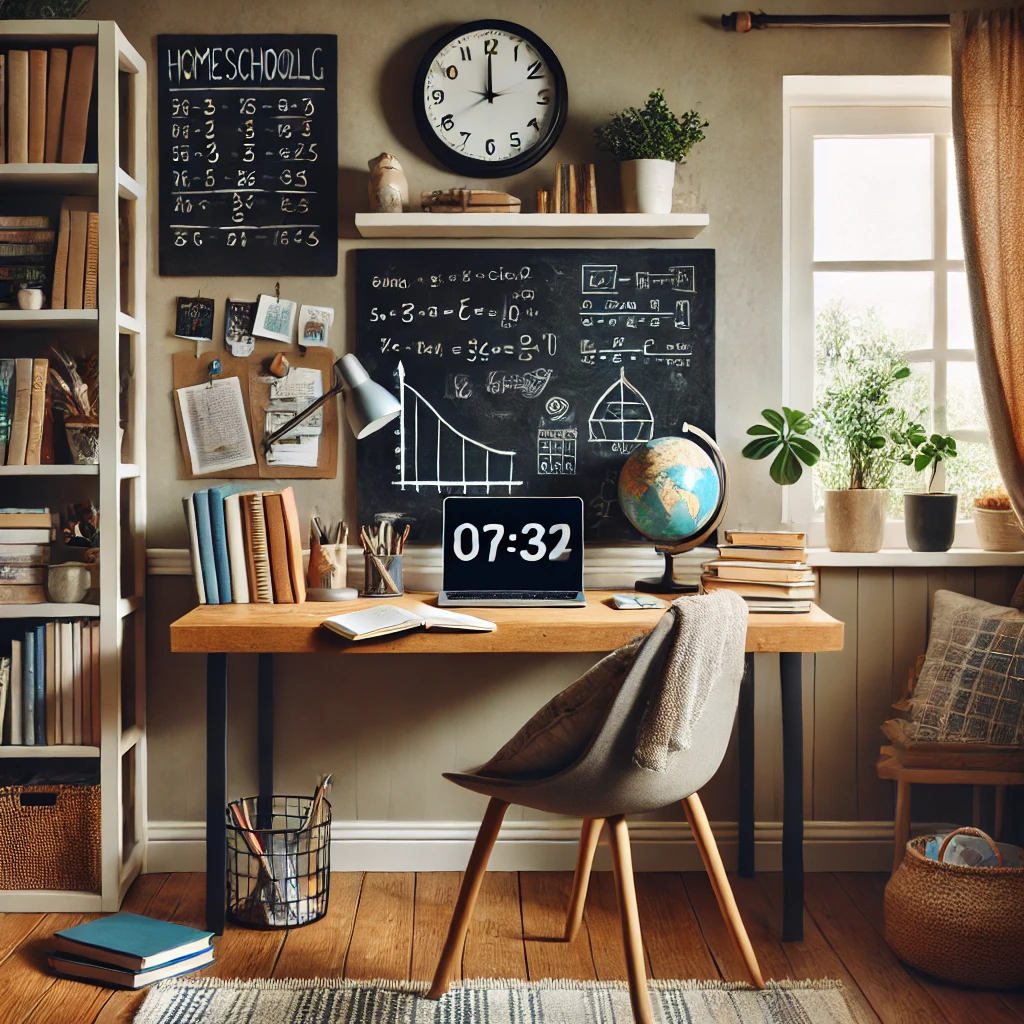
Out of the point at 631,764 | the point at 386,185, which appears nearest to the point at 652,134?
the point at 386,185

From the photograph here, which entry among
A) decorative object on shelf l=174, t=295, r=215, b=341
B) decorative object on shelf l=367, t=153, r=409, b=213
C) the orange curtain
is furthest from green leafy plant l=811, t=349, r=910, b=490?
decorative object on shelf l=174, t=295, r=215, b=341

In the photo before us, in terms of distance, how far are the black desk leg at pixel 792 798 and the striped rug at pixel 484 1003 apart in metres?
0.21

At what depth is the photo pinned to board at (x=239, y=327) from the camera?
2.74 meters

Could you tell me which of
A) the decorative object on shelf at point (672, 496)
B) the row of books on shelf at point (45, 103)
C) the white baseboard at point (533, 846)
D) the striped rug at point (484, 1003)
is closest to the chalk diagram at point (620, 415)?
the decorative object on shelf at point (672, 496)

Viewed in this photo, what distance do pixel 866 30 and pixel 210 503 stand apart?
2.17 m

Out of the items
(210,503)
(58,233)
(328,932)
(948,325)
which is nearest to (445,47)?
(58,233)

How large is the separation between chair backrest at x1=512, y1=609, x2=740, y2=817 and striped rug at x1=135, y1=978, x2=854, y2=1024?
489 mm

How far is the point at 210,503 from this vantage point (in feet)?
8.17

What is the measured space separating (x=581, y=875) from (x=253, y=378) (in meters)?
1.56

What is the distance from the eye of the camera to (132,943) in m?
2.22

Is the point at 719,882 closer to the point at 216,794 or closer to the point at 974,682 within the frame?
the point at 974,682

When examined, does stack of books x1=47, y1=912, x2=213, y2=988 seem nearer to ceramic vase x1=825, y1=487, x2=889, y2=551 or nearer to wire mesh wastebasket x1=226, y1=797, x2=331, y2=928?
wire mesh wastebasket x1=226, y1=797, x2=331, y2=928

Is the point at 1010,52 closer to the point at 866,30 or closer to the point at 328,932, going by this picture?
the point at 866,30

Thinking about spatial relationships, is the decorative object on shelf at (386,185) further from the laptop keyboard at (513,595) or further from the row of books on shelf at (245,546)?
the laptop keyboard at (513,595)
